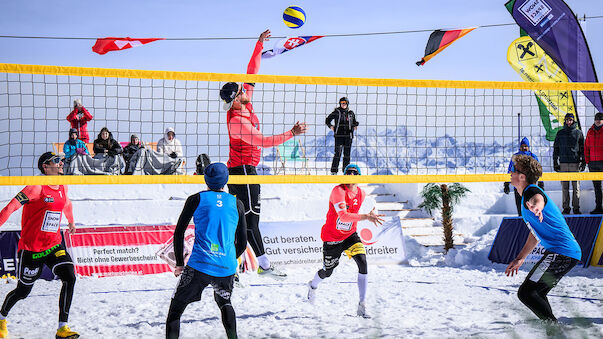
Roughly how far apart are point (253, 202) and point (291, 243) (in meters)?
4.47

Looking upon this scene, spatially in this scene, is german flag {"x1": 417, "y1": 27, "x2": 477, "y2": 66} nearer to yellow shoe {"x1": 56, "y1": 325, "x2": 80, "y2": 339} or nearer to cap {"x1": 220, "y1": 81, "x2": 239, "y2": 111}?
cap {"x1": 220, "y1": 81, "x2": 239, "y2": 111}

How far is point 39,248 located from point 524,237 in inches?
303

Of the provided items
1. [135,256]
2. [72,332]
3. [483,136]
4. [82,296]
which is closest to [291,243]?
[135,256]

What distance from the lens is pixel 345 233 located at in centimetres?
627

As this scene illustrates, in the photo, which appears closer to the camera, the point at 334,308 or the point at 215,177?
the point at 215,177

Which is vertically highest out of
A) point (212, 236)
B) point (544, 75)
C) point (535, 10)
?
point (535, 10)

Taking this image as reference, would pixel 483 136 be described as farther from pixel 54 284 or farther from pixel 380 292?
pixel 54 284

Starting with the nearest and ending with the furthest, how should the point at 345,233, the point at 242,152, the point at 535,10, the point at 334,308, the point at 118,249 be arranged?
the point at 242,152 → the point at 345,233 → the point at 334,308 → the point at 118,249 → the point at 535,10

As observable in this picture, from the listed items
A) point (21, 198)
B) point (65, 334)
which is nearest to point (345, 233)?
point (65, 334)

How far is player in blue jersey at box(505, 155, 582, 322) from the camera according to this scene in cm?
461

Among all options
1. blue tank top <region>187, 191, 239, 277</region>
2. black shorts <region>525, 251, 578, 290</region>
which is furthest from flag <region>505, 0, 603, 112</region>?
blue tank top <region>187, 191, 239, 277</region>

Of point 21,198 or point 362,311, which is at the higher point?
point 21,198

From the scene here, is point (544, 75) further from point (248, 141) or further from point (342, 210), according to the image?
point (248, 141)

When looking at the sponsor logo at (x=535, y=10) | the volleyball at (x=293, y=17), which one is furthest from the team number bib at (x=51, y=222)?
the sponsor logo at (x=535, y=10)
